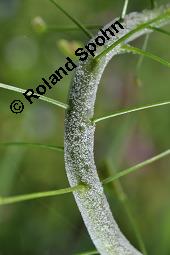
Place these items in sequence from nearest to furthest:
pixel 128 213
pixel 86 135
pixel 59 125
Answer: pixel 86 135 → pixel 128 213 → pixel 59 125

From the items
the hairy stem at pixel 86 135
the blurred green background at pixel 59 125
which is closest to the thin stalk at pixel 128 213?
the hairy stem at pixel 86 135

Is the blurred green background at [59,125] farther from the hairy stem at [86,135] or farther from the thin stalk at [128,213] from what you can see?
the hairy stem at [86,135]

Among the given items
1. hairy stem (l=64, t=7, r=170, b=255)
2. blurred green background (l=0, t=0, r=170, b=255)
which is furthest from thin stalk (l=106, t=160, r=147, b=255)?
blurred green background (l=0, t=0, r=170, b=255)

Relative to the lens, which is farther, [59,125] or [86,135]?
[59,125]

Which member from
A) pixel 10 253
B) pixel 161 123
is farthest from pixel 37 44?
pixel 10 253

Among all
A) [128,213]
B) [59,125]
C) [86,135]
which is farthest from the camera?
[59,125]

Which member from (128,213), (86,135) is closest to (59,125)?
(128,213)

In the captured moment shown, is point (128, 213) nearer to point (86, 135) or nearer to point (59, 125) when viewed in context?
point (86, 135)

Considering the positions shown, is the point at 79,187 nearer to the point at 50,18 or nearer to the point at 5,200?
the point at 5,200
